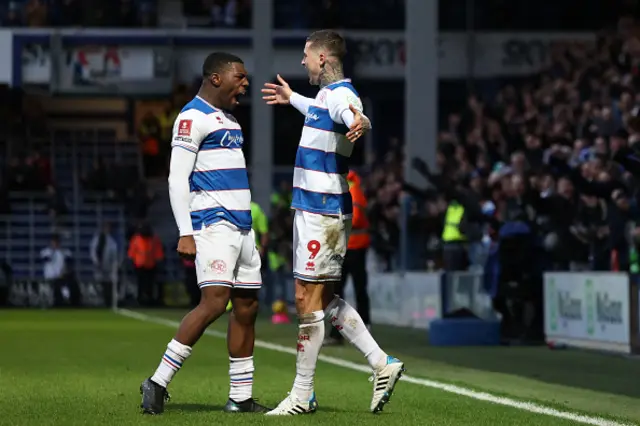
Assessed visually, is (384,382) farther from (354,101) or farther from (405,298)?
(405,298)

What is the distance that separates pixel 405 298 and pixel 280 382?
10.8 metres

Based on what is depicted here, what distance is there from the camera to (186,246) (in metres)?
9.00

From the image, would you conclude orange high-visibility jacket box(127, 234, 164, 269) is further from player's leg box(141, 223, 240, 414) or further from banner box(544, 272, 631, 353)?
player's leg box(141, 223, 240, 414)

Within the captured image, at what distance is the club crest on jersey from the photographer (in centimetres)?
901

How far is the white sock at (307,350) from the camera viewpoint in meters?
Answer: 9.26

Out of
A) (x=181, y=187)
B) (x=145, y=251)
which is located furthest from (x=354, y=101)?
(x=145, y=251)

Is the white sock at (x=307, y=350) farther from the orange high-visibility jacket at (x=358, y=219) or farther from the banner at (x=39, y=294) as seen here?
the banner at (x=39, y=294)

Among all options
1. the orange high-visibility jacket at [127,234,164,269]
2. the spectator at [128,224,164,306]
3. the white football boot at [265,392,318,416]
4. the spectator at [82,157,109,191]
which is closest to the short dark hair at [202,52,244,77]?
the white football boot at [265,392,318,416]

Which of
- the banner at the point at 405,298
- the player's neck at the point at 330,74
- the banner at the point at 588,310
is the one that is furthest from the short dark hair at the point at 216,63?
the banner at the point at 405,298

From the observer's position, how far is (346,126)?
930 centimetres

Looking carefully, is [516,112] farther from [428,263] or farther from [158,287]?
[158,287]

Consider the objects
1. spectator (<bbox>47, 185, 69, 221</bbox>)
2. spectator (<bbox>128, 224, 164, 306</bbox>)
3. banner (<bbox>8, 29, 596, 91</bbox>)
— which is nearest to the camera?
spectator (<bbox>128, 224, 164, 306</bbox>)

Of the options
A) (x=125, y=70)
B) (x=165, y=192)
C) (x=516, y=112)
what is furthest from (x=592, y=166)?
(x=165, y=192)

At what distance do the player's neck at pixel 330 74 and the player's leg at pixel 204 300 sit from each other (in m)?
1.07
